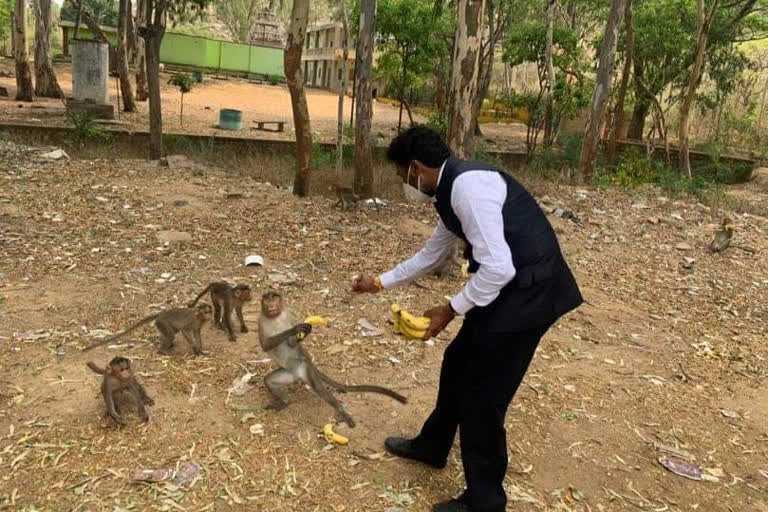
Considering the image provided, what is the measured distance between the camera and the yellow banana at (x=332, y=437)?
3.52m

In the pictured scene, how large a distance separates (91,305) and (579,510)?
3.95 m

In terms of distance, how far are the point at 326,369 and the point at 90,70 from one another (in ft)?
55.7

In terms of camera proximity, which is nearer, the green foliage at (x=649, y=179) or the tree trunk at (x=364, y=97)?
the tree trunk at (x=364, y=97)

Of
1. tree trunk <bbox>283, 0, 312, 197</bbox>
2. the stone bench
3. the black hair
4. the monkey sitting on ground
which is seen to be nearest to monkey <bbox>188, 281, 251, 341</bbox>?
the monkey sitting on ground

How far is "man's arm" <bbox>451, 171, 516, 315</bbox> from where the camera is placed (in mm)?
2438

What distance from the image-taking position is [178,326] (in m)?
4.22

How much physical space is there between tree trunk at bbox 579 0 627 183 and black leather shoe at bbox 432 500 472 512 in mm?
10611

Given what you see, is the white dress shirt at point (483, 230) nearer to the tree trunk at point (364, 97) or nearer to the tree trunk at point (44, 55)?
the tree trunk at point (364, 97)

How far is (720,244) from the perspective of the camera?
8.20 meters

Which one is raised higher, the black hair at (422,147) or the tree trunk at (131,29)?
the tree trunk at (131,29)

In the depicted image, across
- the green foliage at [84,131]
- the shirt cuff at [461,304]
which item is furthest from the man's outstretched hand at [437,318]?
the green foliage at [84,131]

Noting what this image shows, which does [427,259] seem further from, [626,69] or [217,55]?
[217,55]

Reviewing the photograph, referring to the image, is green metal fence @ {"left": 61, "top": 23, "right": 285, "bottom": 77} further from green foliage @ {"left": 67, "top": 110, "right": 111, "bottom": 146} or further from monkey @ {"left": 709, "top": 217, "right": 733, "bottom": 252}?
monkey @ {"left": 709, "top": 217, "right": 733, "bottom": 252}

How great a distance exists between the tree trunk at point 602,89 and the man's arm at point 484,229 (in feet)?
35.4
